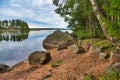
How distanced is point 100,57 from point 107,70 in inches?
151

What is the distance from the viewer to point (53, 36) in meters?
48.5

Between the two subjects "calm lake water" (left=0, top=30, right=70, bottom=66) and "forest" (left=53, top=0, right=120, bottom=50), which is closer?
"forest" (left=53, top=0, right=120, bottom=50)

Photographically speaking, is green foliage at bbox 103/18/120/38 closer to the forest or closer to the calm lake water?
the forest

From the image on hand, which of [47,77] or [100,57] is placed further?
[100,57]

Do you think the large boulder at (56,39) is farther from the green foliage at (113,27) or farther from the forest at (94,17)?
the green foliage at (113,27)

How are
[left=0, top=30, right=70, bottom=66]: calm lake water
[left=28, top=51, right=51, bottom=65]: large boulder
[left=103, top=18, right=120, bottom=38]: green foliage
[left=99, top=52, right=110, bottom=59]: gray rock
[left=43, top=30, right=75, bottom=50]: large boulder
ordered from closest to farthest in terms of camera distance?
[left=103, top=18, right=120, bottom=38]: green foliage → [left=99, top=52, right=110, bottom=59]: gray rock → [left=28, top=51, right=51, bottom=65]: large boulder → [left=0, top=30, right=70, bottom=66]: calm lake water → [left=43, top=30, right=75, bottom=50]: large boulder

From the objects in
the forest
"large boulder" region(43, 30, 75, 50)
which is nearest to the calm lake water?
"large boulder" region(43, 30, 75, 50)

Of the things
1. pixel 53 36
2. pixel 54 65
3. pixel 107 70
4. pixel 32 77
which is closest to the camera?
pixel 107 70

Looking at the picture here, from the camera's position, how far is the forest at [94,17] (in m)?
11.4

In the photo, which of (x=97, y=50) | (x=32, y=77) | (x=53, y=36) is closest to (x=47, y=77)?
(x=32, y=77)

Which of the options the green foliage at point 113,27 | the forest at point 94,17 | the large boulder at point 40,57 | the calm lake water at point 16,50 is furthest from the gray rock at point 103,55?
the calm lake water at point 16,50

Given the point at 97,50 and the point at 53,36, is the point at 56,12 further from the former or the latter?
the point at 97,50

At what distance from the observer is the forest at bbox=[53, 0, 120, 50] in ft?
37.3

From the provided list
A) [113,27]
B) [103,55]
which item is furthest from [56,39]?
[113,27]
